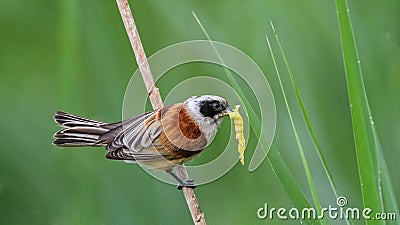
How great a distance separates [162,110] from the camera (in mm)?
1406

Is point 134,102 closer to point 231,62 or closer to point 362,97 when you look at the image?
point 231,62

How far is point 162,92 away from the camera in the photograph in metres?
1.77

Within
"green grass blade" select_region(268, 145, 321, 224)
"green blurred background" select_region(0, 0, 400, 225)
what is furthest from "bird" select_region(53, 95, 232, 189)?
"green grass blade" select_region(268, 145, 321, 224)

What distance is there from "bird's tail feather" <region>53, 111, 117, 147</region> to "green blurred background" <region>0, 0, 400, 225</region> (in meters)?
0.06

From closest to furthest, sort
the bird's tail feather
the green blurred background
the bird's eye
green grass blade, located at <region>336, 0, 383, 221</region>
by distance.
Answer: green grass blade, located at <region>336, 0, 383, 221</region>
the bird's eye
the bird's tail feather
the green blurred background

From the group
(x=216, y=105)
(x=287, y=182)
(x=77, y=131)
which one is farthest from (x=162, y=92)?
(x=287, y=182)

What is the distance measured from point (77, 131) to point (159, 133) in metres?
0.19

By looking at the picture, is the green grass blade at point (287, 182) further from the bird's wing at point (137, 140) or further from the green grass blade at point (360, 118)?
the bird's wing at point (137, 140)

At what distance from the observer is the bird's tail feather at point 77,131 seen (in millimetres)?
1493

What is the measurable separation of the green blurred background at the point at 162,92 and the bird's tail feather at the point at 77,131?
6 centimetres

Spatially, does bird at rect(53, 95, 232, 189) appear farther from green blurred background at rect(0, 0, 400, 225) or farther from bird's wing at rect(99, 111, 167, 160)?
green blurred background at rect(0, 0, 400, 225)

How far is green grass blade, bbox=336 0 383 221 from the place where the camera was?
0.98 metres

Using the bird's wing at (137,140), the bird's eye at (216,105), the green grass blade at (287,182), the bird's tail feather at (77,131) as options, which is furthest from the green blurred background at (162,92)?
the green grass blade at (287,182)

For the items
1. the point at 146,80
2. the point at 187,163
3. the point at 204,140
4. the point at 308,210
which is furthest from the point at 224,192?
the point at 308,210
